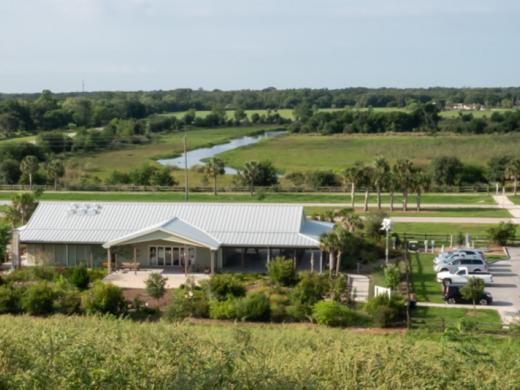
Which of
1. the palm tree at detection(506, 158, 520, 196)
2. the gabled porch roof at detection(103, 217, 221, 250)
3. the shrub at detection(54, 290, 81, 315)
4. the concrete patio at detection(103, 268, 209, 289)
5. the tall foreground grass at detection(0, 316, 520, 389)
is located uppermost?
the tall foreground grass at detection(0, 316, 520, 389)

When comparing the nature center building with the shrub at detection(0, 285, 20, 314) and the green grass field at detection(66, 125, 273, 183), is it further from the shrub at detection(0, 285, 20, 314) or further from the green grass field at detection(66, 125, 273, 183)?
the green grass field at detection(66, 125, 273, 183)

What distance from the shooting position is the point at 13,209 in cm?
4594

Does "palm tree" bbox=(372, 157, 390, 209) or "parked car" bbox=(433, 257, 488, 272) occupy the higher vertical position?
"palm tree" bbox=(372, 157, 390, 209)

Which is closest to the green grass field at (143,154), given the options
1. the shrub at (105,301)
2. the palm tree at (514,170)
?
the palm tree at (514,170)

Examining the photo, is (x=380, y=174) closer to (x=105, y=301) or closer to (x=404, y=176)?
(x=404, y=176)

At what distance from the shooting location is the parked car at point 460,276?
3462 centimetres

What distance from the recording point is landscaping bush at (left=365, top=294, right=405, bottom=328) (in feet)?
95.8

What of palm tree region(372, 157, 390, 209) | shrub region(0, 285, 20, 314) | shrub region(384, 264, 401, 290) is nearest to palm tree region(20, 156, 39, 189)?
palm tree region(372, 157, 390, 209)

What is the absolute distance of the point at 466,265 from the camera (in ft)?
122

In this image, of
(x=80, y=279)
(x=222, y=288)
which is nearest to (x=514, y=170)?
(x=222, y=288)

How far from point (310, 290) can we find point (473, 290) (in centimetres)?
646

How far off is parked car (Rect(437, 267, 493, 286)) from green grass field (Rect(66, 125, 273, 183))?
44.4 m

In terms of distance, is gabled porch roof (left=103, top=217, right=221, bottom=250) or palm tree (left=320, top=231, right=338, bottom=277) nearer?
palm tree (left=320, top=231, right=338, bottom=277)

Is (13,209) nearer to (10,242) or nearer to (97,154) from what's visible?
(10,242)
